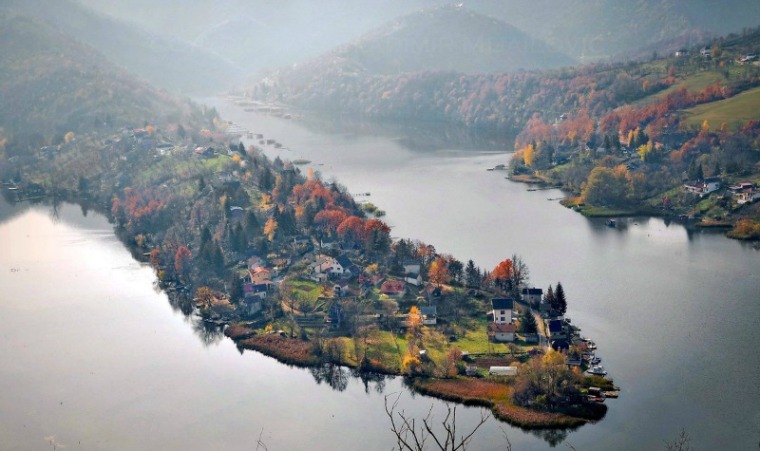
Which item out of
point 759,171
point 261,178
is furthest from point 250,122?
point 759,171

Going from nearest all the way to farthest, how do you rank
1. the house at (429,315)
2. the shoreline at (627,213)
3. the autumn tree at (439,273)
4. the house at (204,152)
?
the house at (429,315) → the autumn tree at (439,273) → the shoreline at (627,213) → the house at (204,152)

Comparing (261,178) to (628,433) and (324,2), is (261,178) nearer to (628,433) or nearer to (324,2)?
(628,433)

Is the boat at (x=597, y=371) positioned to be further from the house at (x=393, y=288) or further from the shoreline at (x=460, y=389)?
the house at (x=393, y=288)

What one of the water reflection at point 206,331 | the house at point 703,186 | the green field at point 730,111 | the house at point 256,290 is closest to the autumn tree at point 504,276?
the house at point 256,290

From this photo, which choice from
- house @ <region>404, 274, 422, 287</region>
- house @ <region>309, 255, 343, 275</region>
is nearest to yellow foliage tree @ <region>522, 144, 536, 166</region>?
→ house @ <region>404, 274, 422, 287</region>

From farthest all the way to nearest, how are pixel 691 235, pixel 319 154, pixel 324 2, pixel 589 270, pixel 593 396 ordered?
1. pixel 324 2
2. pixel 319 154
3. pixel 691 235
4. pixel 589 270
5. pixel 593 396

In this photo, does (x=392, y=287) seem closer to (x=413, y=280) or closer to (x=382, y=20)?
(x=413, y=280)
